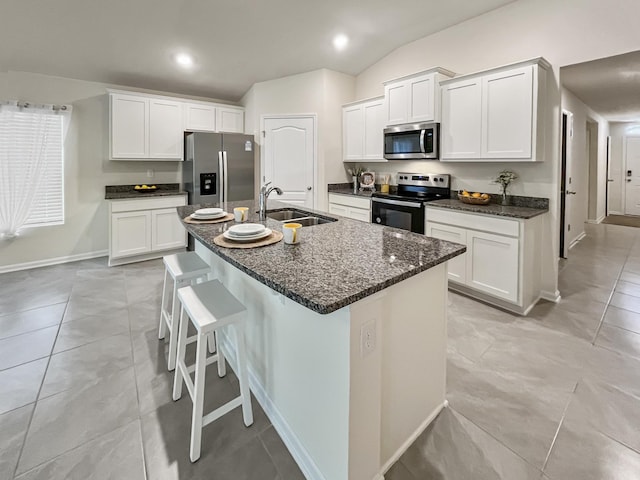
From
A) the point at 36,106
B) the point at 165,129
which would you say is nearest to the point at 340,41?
the point at 165,129

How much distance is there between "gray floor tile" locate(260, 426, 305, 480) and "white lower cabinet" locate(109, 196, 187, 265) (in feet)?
12.3

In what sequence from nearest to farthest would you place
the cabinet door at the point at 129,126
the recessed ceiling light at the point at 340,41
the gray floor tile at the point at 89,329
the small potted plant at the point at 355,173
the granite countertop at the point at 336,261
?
the granite countertop at the point at 336,261, the gray floor tile at the point at 89,329, the recessed ceiling light at the point at 340,41, the cabinet door at the point at 129,126, the small potted plant at the point at 355,173

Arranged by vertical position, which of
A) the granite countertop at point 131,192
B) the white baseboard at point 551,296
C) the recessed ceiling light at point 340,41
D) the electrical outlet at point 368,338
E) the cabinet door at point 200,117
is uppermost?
the recessed ceiling light at point 340,41

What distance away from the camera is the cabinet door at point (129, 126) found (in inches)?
171

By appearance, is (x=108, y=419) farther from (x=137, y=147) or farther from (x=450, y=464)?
(x=137, y=147)

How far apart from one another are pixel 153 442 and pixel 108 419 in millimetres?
357

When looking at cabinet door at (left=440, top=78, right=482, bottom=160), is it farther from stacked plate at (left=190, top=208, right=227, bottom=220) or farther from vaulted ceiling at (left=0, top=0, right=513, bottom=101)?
stacked plate at (left=190, top=208, right=227, bottom=220)

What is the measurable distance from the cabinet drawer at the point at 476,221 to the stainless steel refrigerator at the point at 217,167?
2907 mm

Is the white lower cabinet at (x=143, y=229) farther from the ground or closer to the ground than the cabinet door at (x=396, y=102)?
closer to the ground

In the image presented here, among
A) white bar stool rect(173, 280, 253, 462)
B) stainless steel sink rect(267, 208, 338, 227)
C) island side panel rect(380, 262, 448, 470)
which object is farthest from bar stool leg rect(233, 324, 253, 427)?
stainless steel sink rect(267, 208, 338, 227)

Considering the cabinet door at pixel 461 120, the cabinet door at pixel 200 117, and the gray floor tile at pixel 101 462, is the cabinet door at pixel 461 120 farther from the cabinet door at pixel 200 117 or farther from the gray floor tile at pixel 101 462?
the gray floor tile at pixel 101 462

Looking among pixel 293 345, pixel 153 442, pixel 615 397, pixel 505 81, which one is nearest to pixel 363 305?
pixel 293 345

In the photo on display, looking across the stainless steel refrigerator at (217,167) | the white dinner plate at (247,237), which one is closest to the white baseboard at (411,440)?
the white dinner plate at (247,237)

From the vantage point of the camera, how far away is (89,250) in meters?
4.75
